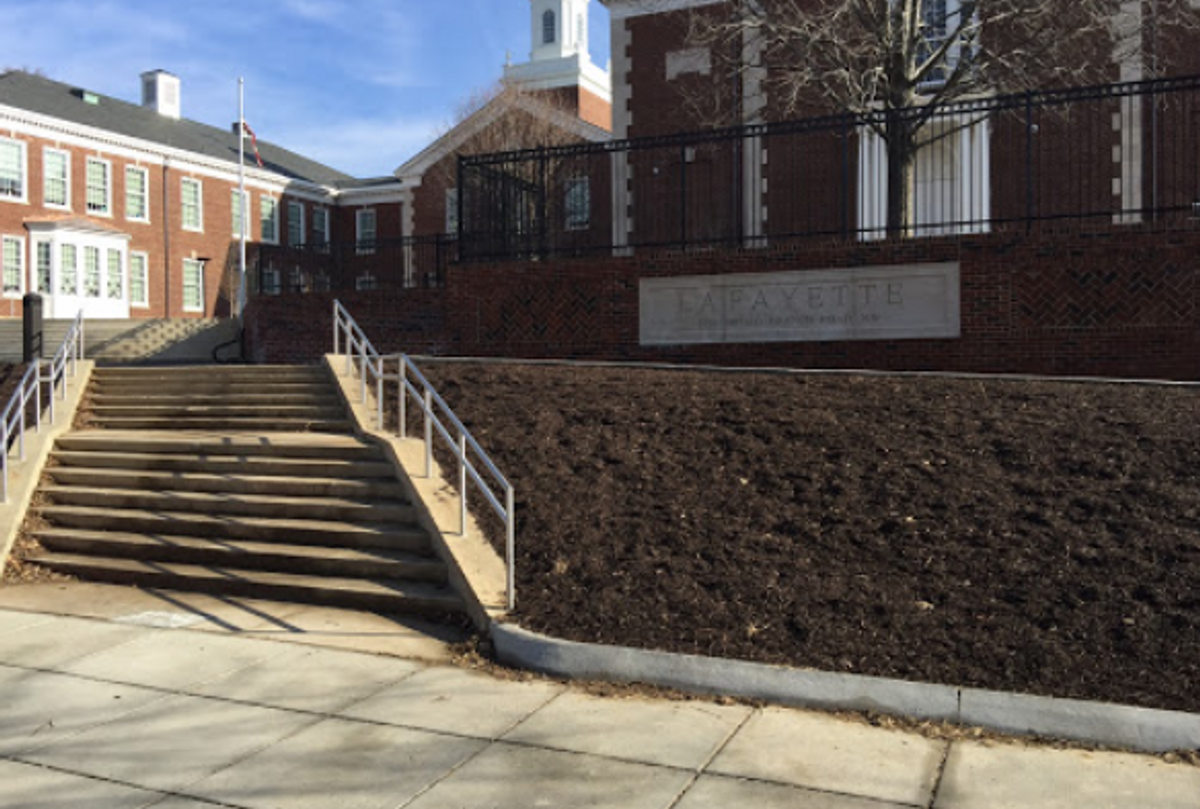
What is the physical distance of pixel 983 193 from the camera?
1939 cm

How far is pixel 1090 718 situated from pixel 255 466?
749 centimetres

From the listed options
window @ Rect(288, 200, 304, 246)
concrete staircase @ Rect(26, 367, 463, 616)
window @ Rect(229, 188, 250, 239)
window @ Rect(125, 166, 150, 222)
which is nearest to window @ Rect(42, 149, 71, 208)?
window @ Rect(125, 166, 150, 222)

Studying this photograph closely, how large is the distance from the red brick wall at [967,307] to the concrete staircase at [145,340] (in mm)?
9342

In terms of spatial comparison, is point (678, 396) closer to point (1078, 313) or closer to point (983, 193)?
point (1078, 313)

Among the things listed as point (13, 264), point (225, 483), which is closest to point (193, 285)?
point (13, 264)

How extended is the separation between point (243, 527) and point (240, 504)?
0.47m

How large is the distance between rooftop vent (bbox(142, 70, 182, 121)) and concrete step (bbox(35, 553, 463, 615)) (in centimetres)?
3861

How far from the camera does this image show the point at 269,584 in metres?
7.64

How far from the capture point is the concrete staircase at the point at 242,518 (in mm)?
7609

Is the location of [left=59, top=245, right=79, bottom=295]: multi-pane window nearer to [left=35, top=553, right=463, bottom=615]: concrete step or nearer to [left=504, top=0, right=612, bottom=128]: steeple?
[left=504, top=0, right=612, bottom=128]: steeple

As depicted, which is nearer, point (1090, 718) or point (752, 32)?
point (1090, 718)

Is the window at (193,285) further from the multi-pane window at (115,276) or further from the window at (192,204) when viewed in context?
the multi-pane window at (115,276)

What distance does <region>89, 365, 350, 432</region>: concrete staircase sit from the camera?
11.2 metres

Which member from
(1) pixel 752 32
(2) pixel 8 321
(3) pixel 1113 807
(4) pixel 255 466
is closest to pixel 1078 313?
(3) pixel 1113 807
